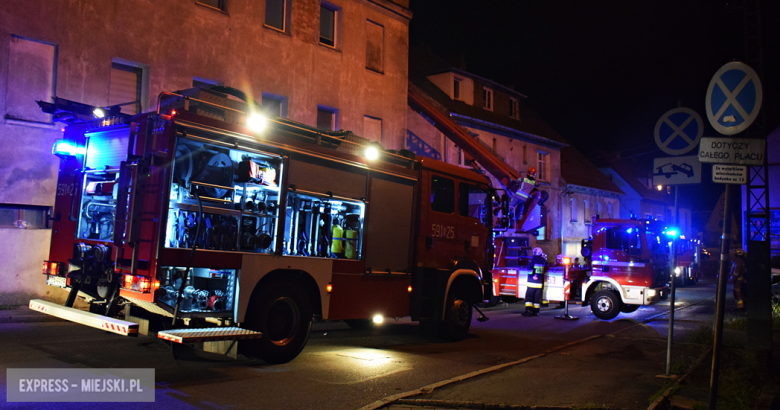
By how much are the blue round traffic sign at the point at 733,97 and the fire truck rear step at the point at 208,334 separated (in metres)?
5.22

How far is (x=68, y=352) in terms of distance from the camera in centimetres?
723

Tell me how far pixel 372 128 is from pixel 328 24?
3.50m

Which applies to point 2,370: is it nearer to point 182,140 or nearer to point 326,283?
point 182,140

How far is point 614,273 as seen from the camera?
14.5 metres

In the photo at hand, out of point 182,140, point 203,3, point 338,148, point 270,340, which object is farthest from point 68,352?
point 203,3

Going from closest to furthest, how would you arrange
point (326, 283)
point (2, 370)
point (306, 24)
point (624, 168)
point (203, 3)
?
point (2, 370) → point (326, 283) → point (203, 3) → point (306, 24) → point (624, 168)

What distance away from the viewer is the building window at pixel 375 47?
19.2m

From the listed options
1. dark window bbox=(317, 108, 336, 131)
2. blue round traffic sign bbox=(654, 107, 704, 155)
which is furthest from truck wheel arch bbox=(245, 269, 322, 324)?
dark window bbox=(317, 108, 336, 131)

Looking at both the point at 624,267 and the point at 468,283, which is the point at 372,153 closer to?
the point at 468,283

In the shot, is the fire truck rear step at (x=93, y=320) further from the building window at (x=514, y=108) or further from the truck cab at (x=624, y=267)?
the building window at (x=514, y=108)

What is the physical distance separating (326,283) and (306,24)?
451 inches

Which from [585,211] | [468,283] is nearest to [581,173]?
[585,211]

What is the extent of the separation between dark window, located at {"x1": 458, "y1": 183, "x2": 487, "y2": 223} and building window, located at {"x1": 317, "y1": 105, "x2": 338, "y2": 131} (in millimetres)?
8177

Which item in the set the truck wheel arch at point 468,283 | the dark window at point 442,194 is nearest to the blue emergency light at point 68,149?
the dark window at point 442,194
